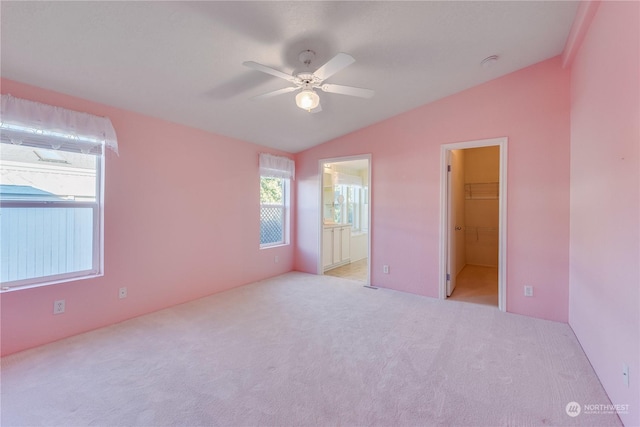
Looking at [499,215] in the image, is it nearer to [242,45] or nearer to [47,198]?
[242,45]

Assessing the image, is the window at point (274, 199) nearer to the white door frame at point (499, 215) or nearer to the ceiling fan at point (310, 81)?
the ceiling fan at point (310, 81)

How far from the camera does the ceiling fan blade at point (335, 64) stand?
67.9 inches

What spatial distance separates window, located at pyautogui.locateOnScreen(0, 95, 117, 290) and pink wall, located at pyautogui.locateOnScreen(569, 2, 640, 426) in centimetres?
401

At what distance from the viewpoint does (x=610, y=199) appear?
5.92 feet

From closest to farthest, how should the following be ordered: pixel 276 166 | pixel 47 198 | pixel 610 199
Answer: pixel 610 199 < pixel 47 198 < pixel 276 166

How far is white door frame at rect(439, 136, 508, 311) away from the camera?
3205 millimetres

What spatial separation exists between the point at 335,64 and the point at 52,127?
2484mm

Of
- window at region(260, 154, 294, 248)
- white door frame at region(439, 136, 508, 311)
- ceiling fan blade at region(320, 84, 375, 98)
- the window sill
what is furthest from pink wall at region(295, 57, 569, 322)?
the window sill

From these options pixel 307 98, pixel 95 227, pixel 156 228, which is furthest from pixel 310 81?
pixel 95 227

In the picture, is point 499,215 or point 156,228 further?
point 499,215

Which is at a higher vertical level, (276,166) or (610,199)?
(276,166)

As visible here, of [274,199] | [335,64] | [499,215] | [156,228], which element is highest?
[335,64]

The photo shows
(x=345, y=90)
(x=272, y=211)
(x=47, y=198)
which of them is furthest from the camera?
(x=272, y=211)

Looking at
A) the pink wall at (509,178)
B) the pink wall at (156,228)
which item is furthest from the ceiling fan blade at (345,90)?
the pink wall at (156,228)
